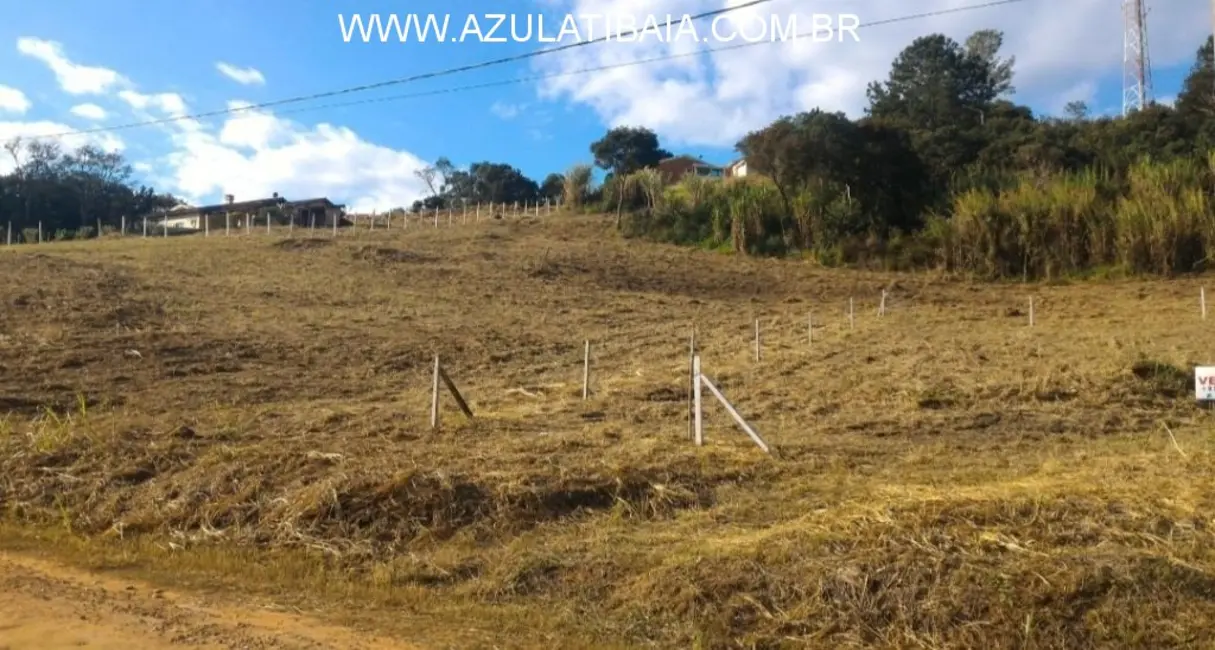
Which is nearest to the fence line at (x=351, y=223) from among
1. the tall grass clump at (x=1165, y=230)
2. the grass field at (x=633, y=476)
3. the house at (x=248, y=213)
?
the house at (x=248, y=213)

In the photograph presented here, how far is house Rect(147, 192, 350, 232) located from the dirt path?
160 ft

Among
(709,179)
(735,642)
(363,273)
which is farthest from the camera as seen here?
(709,179)

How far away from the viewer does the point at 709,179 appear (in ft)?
132

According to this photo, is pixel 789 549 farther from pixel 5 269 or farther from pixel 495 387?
pixel 5 269

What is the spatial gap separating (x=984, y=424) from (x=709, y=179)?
3065 cm

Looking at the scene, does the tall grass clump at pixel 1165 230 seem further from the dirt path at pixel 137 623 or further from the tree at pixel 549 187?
the tree at pixel 549 187

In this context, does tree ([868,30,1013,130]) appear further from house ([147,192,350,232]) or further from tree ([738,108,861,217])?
house ([147,192,350,232])

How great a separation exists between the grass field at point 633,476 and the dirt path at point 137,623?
0.31m

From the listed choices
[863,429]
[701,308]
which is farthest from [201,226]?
[863,429]

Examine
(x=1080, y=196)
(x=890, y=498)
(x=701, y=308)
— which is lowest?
(x=890, y=498)

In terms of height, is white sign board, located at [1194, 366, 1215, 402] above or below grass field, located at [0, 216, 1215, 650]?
above

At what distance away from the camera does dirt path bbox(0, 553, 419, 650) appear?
4781 millimetres

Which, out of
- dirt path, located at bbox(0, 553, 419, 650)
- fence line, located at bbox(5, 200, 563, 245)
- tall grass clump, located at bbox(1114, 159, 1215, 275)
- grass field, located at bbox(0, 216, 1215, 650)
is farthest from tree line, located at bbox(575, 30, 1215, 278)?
dirt path, located at bbox(0, 553, 419, 650)

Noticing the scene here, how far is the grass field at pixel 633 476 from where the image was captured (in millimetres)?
4891
